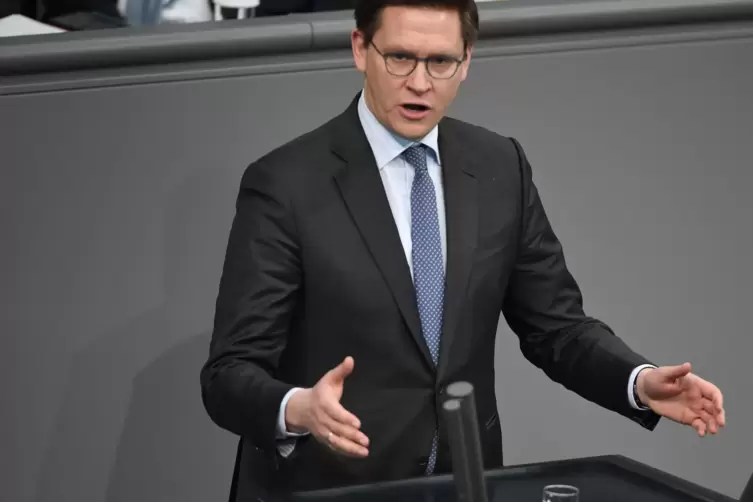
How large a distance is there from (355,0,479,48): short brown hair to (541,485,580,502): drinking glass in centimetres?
65

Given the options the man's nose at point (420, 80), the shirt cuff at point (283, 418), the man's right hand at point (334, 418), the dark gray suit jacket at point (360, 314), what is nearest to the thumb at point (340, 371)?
the man's right hand at point (334, 418)

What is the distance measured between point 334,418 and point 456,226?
48cm

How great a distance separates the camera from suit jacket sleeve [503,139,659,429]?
1.81 m

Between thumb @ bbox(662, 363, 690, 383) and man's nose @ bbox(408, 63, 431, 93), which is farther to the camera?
man's nose @ bbox(408, 63, 431, 93)

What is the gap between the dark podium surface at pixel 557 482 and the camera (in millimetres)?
1533

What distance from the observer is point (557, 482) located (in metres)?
1.58

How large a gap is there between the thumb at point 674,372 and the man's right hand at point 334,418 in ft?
1.29

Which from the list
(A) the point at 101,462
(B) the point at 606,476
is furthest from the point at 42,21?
(B) the point at 606,476

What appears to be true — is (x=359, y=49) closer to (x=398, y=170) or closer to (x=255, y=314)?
(x=398, y=170)

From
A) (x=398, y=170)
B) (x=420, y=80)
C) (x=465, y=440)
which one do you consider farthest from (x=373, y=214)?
(x=465, y=440)

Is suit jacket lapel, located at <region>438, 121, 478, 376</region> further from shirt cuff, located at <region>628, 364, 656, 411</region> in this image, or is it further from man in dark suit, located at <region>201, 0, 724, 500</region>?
shirt cuff, located at <region>628, 364, 656, 411</region>

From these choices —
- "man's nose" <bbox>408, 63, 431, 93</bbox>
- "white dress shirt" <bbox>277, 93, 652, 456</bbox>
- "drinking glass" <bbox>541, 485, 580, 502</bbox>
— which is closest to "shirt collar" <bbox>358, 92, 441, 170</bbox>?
"white dress shirt" <bbox>277, 93, 652, 456</bbox>

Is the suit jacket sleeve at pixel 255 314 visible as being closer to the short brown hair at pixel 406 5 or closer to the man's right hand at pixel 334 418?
the man's right hand at pixel 334 418

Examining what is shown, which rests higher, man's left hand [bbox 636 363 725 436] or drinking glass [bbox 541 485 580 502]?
man's left hand [bbox 636 363 725 436]
